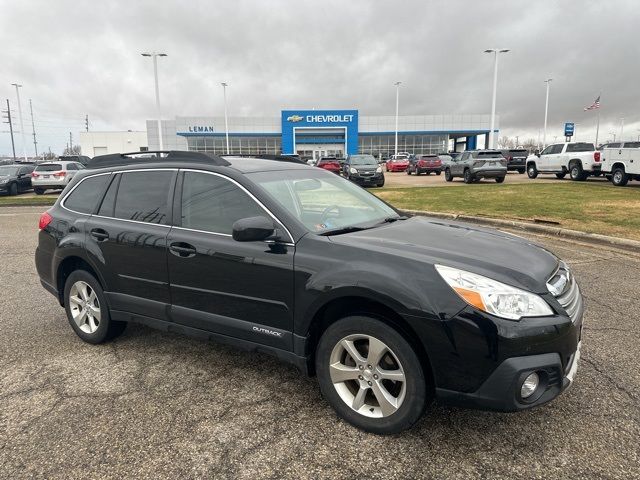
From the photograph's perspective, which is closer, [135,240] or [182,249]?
[182,249]

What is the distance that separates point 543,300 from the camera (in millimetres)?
2492

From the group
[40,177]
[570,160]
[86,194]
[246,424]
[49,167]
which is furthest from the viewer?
[570,160]

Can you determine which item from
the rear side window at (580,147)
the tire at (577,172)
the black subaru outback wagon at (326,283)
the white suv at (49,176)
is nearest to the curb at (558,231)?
the black subaru outback wagon at (326,283)

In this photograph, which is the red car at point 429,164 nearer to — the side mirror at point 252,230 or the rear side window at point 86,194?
the rear side window at point 86,194

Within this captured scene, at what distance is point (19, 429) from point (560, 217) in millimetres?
10709

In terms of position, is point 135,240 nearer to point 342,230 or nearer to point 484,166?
point 342,230

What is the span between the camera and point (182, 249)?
3.37 metres

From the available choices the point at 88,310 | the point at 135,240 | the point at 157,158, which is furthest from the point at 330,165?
the point at 135,240

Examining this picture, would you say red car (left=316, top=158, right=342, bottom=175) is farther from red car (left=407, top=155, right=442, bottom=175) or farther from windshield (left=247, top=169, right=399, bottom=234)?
windshield (left=247, top=169, right=399, bottom=234)

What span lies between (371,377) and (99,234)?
267 centimetres

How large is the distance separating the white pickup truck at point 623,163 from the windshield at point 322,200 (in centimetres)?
1835

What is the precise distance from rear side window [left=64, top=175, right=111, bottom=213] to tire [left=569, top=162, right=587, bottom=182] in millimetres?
23478

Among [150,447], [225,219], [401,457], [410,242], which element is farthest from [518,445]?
[225,219]

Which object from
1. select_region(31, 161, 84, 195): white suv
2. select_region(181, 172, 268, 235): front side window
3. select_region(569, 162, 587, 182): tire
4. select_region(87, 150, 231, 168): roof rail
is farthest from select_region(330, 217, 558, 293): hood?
select_region(569, 162, 587, 182): tire
